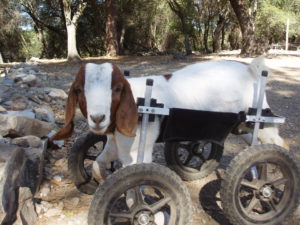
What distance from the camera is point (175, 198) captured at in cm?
193

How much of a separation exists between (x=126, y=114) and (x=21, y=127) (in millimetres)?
1850

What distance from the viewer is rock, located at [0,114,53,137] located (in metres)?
3.12

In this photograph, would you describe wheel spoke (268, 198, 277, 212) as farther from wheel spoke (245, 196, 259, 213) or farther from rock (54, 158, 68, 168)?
rock (54, 158, 68, 168)

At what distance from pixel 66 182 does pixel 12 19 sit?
22.3 m

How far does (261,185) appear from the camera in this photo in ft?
7.43

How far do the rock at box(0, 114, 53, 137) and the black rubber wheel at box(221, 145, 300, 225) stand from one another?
2253 mm

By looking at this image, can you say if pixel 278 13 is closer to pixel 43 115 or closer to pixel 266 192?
pixel 43 115

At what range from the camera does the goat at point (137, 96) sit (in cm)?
187

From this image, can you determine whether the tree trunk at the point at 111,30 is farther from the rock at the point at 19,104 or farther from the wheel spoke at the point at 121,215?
the wheel spoke at the point at 121,215

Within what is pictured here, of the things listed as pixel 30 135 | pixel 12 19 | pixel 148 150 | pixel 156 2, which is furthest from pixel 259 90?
pixel 12 19

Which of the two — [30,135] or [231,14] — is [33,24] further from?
[30,135]

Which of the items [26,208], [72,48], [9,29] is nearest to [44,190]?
[26,208]

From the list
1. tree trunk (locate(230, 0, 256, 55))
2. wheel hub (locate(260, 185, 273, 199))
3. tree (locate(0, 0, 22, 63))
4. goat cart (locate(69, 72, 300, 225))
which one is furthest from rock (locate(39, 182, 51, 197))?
tree (locate(0, 0, 22, 63))

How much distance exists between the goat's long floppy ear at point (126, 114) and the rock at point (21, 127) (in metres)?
1.70
